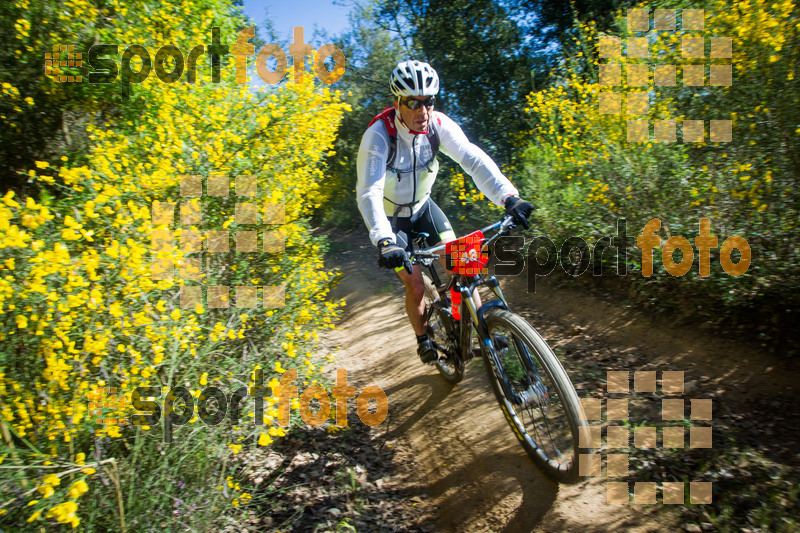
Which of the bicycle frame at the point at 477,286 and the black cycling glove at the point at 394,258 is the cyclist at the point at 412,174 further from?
the bicycle frame at the point at 477,286

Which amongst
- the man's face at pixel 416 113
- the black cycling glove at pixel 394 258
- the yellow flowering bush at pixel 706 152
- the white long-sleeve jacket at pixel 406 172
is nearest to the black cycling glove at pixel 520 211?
the white long-sleeve jacket at pixel 406 172

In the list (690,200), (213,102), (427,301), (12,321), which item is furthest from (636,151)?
(12,321)

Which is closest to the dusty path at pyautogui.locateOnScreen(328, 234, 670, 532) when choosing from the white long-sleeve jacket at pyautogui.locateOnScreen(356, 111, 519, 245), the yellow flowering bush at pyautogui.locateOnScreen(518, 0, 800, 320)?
the white long-sleeve jacket at pyautogui.locateOnScreen(356, 111, 519, 245)

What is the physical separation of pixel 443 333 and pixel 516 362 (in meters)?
1.30

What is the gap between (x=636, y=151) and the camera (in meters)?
5.25

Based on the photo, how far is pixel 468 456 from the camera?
3.36 metres

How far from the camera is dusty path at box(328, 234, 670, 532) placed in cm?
268

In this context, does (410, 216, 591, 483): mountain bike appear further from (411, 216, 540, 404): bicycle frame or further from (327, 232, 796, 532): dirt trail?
(327, 232, 796, 532): dirt trail

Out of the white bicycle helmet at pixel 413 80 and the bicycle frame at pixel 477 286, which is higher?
the white bicycle helmet at pixel 413 80

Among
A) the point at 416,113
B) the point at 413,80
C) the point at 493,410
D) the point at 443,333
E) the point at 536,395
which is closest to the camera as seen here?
the point at 536,395

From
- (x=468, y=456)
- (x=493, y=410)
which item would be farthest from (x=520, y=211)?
(x=468, y=456)

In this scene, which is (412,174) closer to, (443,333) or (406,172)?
(406,172)

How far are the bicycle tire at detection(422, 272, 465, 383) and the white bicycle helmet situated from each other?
1577 millimetres

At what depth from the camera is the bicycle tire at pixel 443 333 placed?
3.83 m
